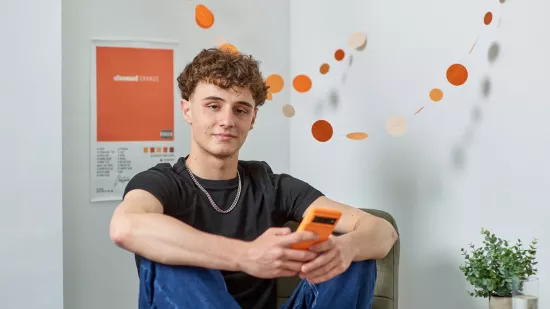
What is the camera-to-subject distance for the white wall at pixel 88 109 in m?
2.86

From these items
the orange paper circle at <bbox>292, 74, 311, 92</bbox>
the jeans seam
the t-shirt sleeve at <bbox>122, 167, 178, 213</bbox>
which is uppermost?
the orange paper circle at <bbox>292, 74, 311, 92</bbox>

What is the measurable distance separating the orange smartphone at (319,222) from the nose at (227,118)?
49 cm

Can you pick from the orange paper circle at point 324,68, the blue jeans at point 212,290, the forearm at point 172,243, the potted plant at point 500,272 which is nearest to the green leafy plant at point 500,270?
the potted plant at point 500,272

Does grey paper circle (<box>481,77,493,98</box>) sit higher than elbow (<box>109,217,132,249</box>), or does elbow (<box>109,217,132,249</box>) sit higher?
grey paper circle (<box>481,77,493,98</box>)

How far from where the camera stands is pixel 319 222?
159 centimetres

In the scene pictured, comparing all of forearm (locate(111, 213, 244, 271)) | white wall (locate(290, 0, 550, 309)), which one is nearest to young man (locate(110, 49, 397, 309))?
forearm (locate(111, 213, 244, 271))

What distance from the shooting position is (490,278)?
1836 mm

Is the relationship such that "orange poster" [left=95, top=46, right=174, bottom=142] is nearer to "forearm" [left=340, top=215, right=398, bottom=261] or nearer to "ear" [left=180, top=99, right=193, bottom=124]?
"ear" [left=180, top=99, right=193, bottom=124]

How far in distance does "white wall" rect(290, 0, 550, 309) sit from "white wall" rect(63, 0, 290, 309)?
18.6 inches

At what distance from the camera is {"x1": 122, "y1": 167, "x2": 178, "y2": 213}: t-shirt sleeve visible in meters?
1.88

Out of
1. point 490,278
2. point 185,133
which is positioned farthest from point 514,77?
point 185,133

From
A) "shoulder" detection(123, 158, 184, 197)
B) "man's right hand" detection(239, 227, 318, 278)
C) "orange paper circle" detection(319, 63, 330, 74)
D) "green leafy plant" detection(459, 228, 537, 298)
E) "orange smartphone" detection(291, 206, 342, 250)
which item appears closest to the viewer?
"orange smartphone" detection(291, 206, 342, 250)

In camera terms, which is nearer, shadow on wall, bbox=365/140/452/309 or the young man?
the young man

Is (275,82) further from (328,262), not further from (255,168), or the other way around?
(328,262)
